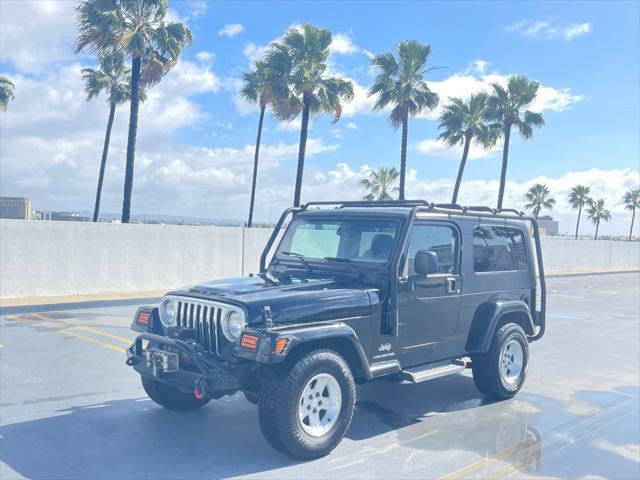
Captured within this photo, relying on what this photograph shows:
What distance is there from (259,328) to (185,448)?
125 centimetres

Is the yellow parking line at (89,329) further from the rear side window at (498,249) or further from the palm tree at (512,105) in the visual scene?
the palm tree at (512,105)

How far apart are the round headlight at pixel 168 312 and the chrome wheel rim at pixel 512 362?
144 inches

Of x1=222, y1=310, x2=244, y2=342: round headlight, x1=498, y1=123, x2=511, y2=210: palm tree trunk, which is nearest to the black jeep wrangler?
x1=222, y1=310, x2=244, y2=342: round headlight

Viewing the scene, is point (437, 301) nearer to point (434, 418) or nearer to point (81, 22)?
point (434, 418)

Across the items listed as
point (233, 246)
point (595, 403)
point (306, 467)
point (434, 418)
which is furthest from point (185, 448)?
point (233, 246)

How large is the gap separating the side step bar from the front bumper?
5.40ft

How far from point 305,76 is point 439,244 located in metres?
18.0

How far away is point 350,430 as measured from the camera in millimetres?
5574

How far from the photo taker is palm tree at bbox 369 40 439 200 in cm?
2712

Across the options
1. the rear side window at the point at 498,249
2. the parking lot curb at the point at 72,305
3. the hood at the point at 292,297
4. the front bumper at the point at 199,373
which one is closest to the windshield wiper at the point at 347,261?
the hood at the point at 292,297

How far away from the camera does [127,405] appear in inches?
241

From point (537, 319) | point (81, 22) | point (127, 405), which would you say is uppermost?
point (81, 22)

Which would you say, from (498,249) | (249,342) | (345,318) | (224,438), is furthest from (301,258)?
(498,249)

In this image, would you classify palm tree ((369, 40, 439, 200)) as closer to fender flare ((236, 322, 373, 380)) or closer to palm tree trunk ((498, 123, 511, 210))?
palm tree trunk ((498, 123, 511, 210))
